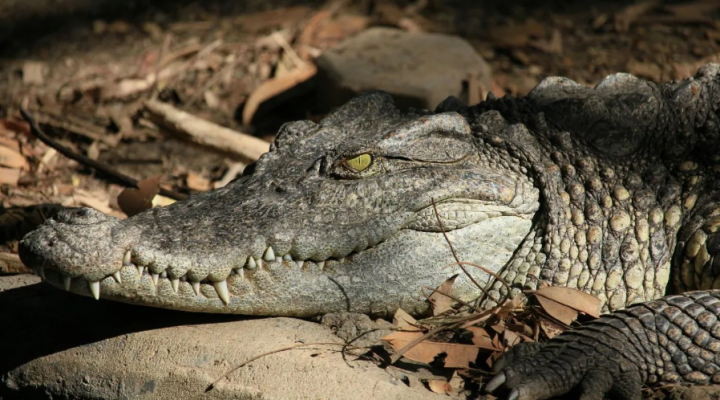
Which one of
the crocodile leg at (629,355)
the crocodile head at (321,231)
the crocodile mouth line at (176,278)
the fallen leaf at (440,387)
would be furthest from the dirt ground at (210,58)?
the crocodile leg at (629,355)

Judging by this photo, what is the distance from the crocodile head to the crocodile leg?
586 mm

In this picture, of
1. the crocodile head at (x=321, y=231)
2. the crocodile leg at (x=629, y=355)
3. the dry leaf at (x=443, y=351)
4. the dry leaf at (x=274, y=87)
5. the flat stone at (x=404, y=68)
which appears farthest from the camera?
the dry leaf at (x=274, y=87)

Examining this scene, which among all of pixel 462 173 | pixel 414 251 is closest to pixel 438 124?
pixel 462 173

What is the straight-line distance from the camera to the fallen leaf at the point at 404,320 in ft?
10.7

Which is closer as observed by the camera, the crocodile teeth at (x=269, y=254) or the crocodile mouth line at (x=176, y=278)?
the crocodile mouth line at (x=176, y=278)

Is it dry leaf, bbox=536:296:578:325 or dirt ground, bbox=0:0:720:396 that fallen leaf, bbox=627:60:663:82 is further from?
dry leaf, bbox=536:296:578:325

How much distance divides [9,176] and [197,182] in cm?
139

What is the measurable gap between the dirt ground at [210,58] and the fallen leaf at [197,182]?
2cm

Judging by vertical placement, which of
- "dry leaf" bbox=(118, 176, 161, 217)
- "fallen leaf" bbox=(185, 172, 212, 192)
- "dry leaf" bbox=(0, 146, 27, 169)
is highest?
"dry leaf" bbox=(118, 176, 161, 217)

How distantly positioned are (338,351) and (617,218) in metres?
1.49

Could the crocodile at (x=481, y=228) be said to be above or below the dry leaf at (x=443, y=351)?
above

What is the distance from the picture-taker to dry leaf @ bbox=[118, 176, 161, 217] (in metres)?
4.65

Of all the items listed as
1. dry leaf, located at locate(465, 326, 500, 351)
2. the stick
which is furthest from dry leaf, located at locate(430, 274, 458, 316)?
the stick

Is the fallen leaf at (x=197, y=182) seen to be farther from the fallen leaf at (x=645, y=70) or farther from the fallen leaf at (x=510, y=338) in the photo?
the fallen leaf at (x=645, y=70)
